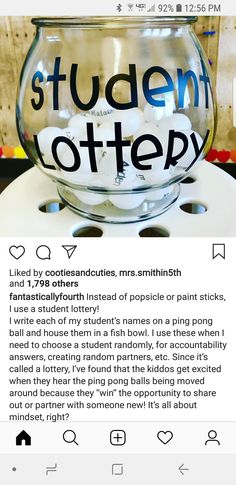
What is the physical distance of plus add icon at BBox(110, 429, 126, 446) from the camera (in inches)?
13.1

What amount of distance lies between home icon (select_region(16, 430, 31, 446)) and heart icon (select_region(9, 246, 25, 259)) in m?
0.12

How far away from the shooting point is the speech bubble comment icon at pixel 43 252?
327 millimetres

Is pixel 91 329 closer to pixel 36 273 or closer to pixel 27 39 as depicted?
pixel 36 273

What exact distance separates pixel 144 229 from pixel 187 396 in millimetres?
150

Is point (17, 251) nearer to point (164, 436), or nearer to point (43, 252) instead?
point (43, 252)

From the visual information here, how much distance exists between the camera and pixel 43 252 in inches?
12.9

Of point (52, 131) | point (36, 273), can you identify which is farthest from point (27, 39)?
point (36, 273)

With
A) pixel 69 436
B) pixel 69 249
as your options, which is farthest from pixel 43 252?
pixel 69 436

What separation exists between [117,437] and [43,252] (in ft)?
0.46

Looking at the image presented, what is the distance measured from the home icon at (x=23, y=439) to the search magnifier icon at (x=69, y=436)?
0.03 m

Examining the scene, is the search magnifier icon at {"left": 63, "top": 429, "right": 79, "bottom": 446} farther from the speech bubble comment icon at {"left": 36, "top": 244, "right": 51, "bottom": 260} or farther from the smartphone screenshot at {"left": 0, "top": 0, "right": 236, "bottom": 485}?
the speech bubble comment icon at {"left": 36, "top": 244, "right": 51, "bottom": 260}
